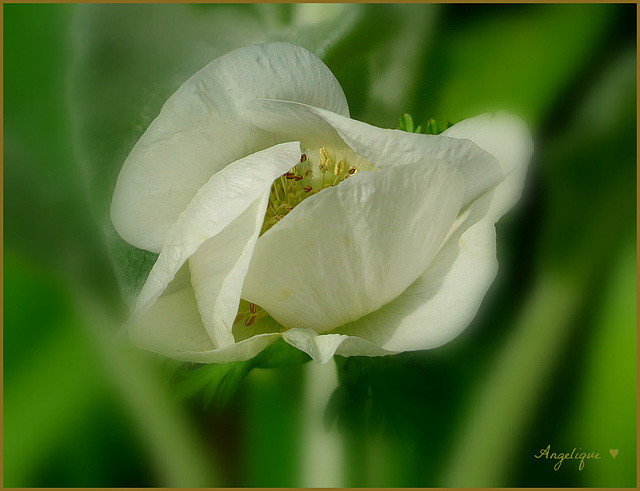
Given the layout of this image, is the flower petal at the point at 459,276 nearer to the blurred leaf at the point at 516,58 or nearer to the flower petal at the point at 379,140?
the flower petal at the point at 379,140

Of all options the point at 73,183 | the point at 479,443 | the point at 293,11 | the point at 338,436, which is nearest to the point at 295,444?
the point at 338,436

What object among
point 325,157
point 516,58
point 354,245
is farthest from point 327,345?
point 516,58

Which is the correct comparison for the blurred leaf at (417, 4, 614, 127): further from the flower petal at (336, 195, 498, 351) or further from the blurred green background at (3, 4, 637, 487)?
the flower petal at (336, 195, 498, 351)

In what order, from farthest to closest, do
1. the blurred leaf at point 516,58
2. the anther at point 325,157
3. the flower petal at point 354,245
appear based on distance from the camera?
the blurred leaf at point 516,58 → the anther at point 325,157 → the flower petal at point 354,245

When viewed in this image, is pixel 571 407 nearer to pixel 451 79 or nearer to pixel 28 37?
pixel 451 79

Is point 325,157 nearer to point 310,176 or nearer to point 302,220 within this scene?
point 310,176

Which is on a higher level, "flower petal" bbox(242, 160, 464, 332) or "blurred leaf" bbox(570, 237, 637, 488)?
"flower petal" bbox(242, 160, 464, 332)

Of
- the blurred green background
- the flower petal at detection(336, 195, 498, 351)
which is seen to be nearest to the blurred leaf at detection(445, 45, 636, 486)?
the blurred green background

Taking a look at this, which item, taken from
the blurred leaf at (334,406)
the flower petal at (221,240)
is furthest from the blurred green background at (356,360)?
the flower petal at (221,240)
